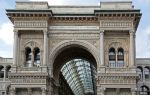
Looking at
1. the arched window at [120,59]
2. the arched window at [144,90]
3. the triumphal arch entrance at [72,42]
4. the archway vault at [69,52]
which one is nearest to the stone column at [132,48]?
the triumphal arch entrance at [72,42]

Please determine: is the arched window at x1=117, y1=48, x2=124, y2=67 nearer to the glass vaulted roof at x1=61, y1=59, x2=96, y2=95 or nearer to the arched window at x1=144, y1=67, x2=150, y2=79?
the arched window at x1=144, y1=67, x2=150, y2=79

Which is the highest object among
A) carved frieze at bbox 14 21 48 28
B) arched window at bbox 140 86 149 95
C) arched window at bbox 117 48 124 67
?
carved frieze at bbox 14 21 48 28

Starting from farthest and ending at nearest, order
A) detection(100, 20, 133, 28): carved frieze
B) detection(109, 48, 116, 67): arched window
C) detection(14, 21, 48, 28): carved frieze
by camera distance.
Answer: detection(109, 48, 116, 67): arched window < detection(14, 21, 48, 28): carved frieze < detection(100, 20, 133, 28): carved frieze

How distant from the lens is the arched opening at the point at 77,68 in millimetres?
59000

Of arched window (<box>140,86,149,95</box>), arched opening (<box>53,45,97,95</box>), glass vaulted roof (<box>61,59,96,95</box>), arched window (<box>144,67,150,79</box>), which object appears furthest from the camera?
glass vaulted roof (<box>61,59,96,95</box>)

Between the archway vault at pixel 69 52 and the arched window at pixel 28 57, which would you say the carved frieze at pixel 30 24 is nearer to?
the arched window at pixel 28 57

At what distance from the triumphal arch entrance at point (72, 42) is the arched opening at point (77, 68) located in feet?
5.39

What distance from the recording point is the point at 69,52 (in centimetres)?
5956

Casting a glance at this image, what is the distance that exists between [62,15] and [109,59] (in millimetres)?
7406

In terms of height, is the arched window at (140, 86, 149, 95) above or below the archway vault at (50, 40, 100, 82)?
below

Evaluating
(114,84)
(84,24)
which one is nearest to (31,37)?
(84,24)

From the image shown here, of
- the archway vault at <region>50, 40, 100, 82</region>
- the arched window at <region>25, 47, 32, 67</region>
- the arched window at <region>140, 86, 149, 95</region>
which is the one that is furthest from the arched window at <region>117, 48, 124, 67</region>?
the arched window at <region>140, 86, 149, 95</region>

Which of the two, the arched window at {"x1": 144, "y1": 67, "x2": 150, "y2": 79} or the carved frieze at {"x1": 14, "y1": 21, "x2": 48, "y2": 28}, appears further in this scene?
the arched window at {"x1": 144, "y1": 67, "x2": 150, "y2": 79}

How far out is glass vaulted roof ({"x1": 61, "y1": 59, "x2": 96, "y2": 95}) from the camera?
3255 inches
